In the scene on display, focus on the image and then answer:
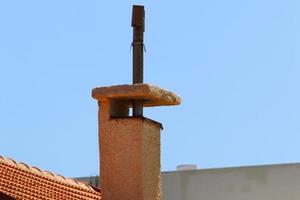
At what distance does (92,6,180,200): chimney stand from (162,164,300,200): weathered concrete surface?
50.0ft

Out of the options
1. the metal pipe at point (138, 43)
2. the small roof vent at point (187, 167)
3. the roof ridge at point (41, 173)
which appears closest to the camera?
the metal pipe at point (138, 43)

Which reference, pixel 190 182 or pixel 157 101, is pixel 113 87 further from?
pixel 190 182

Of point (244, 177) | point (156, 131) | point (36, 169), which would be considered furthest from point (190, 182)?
point (156, 131)

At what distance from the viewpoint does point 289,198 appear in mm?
26562

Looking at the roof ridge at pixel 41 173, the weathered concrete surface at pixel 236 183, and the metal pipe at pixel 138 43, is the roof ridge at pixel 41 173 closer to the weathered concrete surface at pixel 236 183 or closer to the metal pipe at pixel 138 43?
the metal pipe at pixel 138 43

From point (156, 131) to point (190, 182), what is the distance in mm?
15990

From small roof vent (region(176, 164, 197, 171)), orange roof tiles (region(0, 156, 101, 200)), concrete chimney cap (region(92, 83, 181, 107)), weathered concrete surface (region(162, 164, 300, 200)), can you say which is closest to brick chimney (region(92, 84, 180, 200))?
concrete chimney cap (region(92, 83, 181, 107))

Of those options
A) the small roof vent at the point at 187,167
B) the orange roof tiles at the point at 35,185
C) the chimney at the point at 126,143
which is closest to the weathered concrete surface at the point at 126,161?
the chimney at the point at 126,143

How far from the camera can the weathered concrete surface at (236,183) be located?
26.5 metres

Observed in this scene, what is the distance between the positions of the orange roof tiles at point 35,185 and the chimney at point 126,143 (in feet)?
4.99

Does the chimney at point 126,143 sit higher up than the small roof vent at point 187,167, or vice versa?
the small roof vent at point 187,167

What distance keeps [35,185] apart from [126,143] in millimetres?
2189

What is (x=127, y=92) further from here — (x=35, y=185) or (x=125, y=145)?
(x=35, y=185)

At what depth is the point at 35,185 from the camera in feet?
43.2
